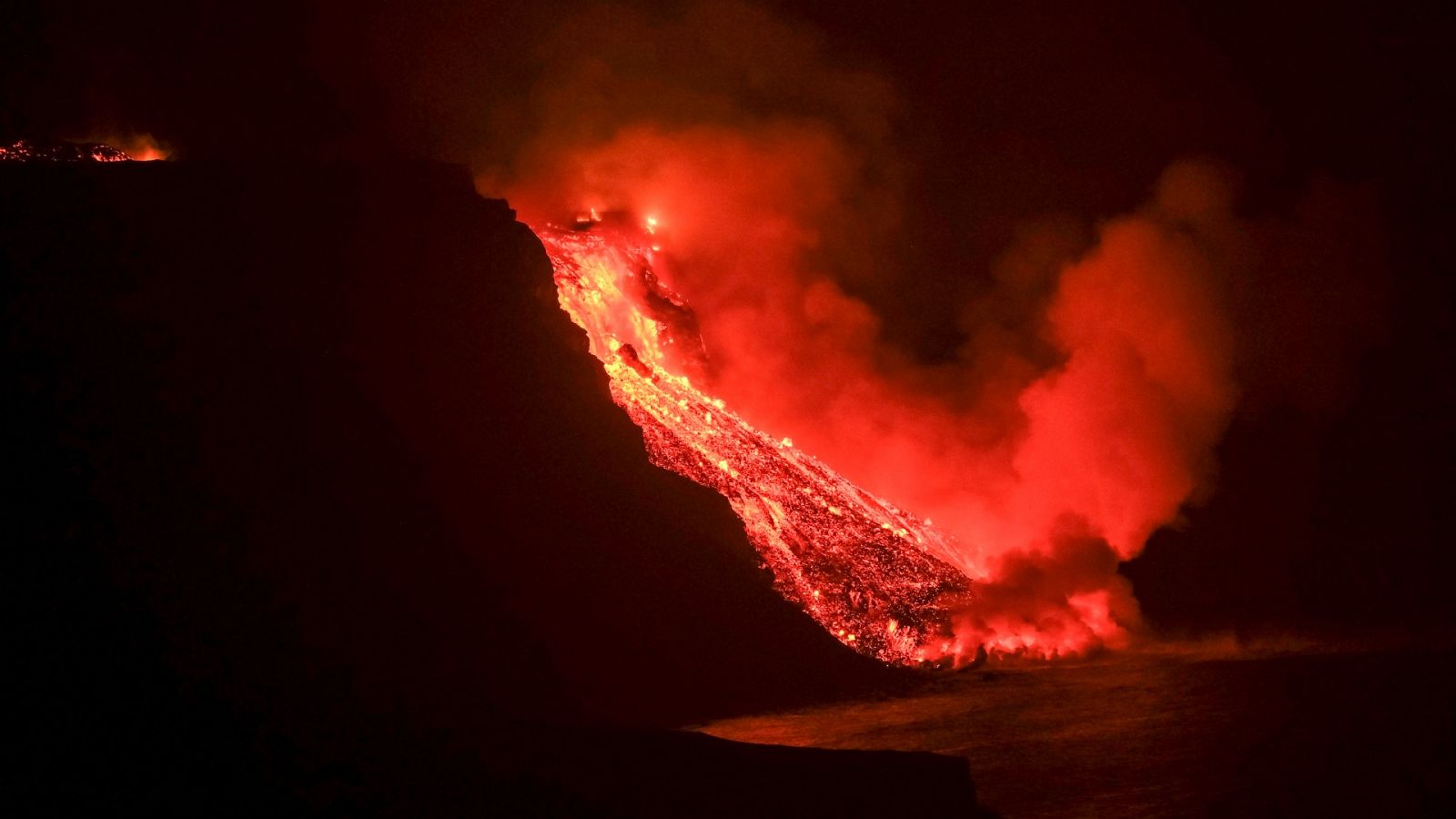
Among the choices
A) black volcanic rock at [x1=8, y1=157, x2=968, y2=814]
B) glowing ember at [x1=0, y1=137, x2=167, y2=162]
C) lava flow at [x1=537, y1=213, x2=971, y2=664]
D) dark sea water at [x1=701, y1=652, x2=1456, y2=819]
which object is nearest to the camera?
black volcanic rock at [x1=8, y1=157, x2=968, y2=814]

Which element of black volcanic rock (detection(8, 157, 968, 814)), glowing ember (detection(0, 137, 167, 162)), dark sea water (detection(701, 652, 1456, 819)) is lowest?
dark sea water (detection(701, 652, 1456, 819))

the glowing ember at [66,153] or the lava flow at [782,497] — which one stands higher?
the glowing ember at [66,153]

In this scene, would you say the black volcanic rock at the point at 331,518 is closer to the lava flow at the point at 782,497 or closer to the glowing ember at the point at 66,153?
the lava flow at the point at 782,497

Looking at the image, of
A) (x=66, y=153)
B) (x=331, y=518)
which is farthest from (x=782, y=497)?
(x=66, y=153)

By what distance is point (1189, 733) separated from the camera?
13891 mm

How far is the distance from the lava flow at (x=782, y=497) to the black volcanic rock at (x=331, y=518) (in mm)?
2576

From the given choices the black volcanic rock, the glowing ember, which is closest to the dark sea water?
the black volcanic rock

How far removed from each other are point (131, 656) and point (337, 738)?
6.02ft

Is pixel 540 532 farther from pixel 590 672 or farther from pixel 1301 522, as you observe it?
pixel 1301 522

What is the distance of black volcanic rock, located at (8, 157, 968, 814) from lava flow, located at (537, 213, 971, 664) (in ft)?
8.45

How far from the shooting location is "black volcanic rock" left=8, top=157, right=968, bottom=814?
760cm

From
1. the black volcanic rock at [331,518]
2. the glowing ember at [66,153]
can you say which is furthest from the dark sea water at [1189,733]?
the glowing ember at [66,153]

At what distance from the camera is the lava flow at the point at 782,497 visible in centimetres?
2203

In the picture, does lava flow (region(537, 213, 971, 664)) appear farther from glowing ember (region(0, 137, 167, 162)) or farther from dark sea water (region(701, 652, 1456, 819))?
glowing ember (region(0, 137, 167, 162))
